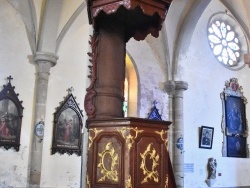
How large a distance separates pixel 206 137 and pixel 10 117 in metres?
6.22

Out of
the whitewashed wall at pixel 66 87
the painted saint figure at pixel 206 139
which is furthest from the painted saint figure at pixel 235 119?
the whitewashed wall at pixel 66 87

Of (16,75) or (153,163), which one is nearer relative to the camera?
(153,163)

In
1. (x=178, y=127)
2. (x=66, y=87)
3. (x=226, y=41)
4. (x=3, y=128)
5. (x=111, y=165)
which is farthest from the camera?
(x=226, y=41)

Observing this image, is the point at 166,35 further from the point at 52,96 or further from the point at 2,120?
the point at 2,120

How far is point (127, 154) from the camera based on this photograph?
2.77m

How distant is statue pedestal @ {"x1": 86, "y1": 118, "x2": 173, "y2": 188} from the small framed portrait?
7.84 meters

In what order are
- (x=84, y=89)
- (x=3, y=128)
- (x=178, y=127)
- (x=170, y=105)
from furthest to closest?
(x=170, y=105)
(x=178, y=127)
(x=84, y=89)
(x=3, y=128)

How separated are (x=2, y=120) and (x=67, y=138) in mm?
1619

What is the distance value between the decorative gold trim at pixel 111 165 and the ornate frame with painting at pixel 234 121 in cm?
917

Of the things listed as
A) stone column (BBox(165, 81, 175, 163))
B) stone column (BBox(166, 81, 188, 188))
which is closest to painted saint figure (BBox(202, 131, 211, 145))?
stone column (BBox(166, 81, 188, 188))

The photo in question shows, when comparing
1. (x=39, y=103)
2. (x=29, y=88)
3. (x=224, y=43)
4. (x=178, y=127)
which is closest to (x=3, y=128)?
(x=39, y=103)

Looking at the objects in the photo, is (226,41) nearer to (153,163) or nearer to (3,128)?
(3,128)

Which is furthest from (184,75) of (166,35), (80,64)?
(80,64)

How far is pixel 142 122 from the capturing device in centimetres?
287
